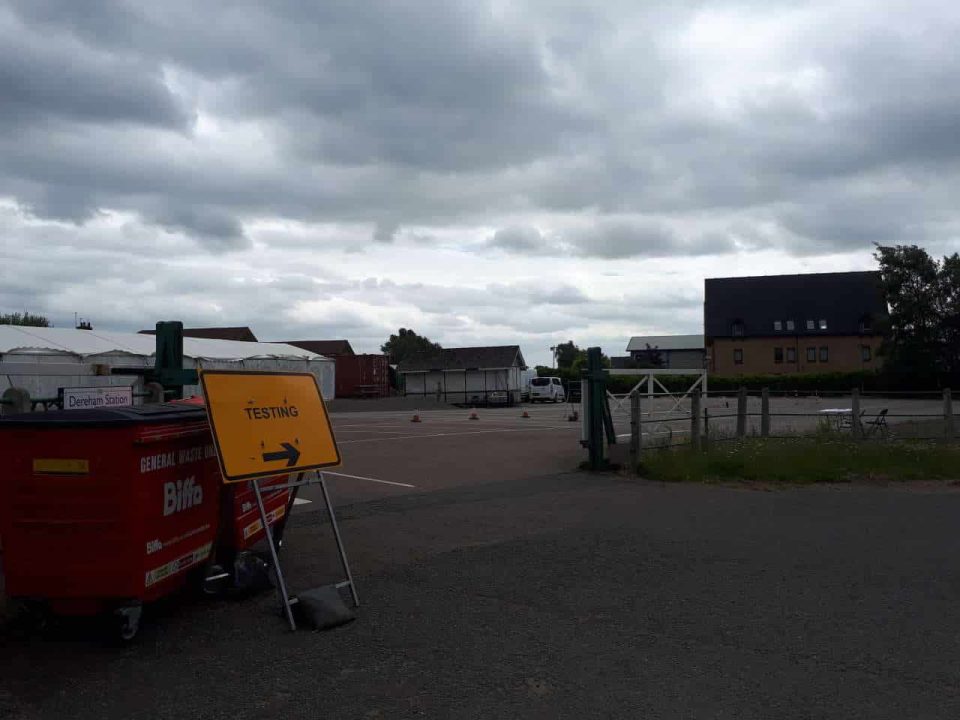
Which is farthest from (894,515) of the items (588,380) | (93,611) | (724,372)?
(724,372)

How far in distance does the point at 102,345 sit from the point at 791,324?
209ft

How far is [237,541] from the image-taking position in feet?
22.6

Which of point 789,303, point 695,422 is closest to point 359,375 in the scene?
point 789,303

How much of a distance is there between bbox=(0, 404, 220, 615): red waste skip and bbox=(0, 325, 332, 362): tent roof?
24.0m

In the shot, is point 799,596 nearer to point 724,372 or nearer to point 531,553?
point 531,553

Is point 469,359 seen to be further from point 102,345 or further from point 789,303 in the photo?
point 789,303

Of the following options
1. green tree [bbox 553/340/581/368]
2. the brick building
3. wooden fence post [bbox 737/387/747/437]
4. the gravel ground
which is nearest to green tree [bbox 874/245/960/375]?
the brick building

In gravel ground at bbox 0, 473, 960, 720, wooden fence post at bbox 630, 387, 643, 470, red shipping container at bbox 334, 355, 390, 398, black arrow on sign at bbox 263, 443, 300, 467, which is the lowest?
gravel ground at bbox 0, 473, 960, 720

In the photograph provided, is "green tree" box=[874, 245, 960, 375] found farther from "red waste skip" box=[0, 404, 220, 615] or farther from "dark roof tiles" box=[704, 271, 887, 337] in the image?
"red waste skip" box=[0, 404, 220, 615]

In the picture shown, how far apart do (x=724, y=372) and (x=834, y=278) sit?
1404cm

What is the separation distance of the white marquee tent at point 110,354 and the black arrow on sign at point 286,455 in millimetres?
10935

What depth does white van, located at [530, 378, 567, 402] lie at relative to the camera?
57.1 m

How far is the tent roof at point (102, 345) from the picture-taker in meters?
28.7

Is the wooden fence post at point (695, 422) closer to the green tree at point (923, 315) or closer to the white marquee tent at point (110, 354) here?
the white marquee tent at point (110, 354)
